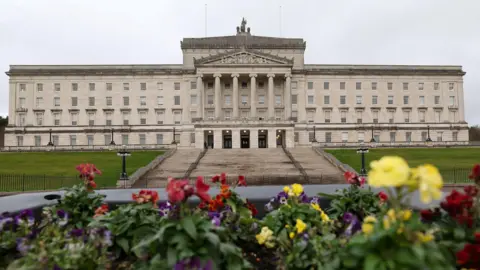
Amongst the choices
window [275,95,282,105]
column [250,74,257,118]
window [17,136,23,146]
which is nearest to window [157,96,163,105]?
column [250,74,257,118]

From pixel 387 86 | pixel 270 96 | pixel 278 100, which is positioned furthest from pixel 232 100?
pixel 387 86

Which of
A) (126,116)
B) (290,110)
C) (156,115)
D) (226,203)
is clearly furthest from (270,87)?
(226,203)

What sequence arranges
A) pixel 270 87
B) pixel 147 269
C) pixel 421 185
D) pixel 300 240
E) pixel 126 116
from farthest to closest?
pixel 126 116
pixel 270 87
pixel 300 240
pixel 147 269
pixel 421 185

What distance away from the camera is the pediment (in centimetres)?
6325

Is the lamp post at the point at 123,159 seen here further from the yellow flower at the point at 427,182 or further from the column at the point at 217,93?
the column at the point at 217,93

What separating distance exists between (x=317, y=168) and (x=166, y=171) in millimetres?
15368

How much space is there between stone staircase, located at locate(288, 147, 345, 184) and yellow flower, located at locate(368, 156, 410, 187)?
75.7 feet

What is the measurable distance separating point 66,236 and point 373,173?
173 inches

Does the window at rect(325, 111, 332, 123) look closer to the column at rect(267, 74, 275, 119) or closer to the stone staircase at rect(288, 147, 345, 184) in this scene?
the column at rect(267, 74, 275, 119)

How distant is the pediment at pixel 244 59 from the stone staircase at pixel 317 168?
971 inches

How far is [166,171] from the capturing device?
1234 inches

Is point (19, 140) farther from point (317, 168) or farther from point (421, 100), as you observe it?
point (421, 100)

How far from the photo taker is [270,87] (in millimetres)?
63438

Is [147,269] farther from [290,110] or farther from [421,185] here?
[290,110]
